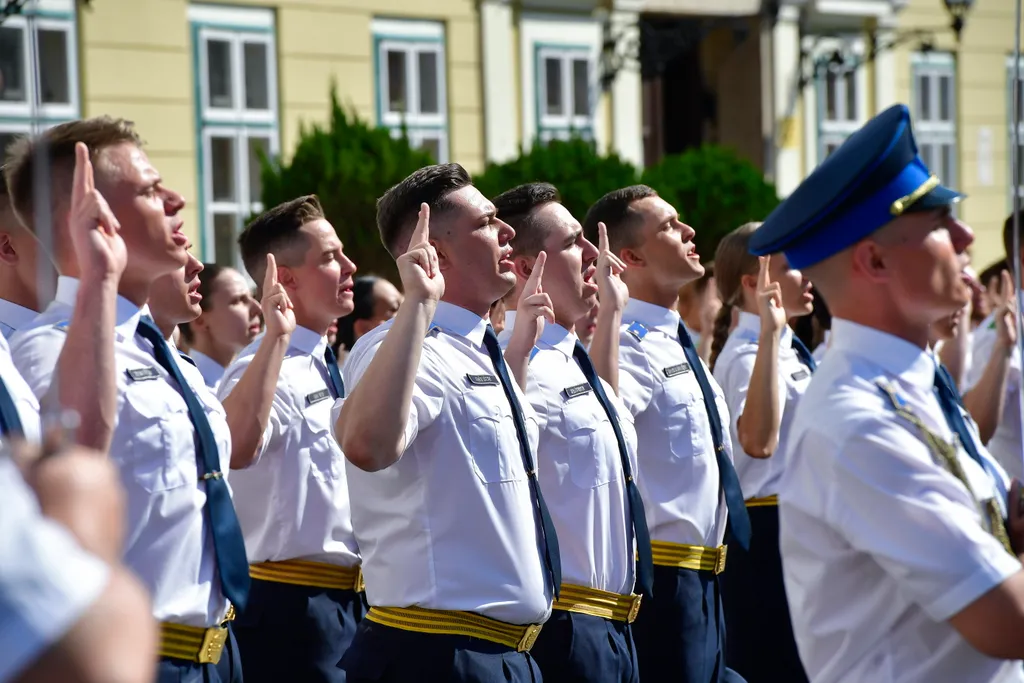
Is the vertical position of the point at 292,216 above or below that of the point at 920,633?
above

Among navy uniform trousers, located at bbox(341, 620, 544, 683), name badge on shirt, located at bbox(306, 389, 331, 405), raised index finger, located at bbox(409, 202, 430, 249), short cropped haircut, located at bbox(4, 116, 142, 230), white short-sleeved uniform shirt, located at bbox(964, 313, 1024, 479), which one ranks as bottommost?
navy uniform trousers, located at bbox(341, 620, 544, 683)

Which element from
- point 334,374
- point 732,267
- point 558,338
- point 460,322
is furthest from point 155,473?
point 732,267

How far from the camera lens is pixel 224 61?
37.9 ft

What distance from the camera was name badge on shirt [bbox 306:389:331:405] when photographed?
176 inches

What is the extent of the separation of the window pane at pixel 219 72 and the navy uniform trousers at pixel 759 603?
7.54 m

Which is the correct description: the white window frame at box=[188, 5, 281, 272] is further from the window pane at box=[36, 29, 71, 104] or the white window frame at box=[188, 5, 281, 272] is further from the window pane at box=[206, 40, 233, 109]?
the window pane at box=[36, 29, 71, 104]

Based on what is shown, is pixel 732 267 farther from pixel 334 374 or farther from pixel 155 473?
pixel 155 473

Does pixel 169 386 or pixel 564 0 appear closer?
pixel 169 386

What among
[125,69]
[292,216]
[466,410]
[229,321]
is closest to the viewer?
[466,410]

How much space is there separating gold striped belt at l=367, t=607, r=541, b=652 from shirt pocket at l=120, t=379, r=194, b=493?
0.55 m

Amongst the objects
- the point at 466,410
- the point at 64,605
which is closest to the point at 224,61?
the point at 466,410

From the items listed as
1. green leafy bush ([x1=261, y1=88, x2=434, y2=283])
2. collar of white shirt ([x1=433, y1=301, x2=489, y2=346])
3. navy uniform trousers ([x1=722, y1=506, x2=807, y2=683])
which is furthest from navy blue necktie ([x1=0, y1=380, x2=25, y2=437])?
green leafy bush ([x1=261, y1=88, x2=434, y2=283])

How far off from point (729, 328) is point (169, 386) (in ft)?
11.1

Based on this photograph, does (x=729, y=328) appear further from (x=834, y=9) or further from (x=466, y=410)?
(x=834, y=9)
